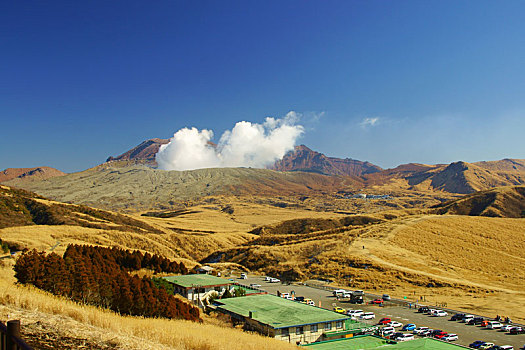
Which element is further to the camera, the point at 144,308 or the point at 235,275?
the point at 235,275

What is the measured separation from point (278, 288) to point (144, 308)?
3156 cm

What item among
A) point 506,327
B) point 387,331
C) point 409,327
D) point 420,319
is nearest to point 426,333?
point 409,327

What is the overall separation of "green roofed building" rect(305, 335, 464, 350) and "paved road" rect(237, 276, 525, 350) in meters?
9.73

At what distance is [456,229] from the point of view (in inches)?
3118

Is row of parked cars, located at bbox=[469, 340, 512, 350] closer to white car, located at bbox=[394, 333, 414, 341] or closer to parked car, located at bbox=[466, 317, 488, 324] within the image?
white car, located at bbox=[394, 333, 414, 341]

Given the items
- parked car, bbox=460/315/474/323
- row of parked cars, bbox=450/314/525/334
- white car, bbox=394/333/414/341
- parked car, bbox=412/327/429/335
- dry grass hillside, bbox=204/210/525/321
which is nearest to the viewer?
white car, bbox=394/333/414/341

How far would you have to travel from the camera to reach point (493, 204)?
115 metres

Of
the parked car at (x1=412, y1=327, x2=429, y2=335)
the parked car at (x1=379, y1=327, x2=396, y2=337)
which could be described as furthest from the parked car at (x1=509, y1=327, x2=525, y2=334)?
the parked car at (x1=379, y1=327, x2=396, y2=337)

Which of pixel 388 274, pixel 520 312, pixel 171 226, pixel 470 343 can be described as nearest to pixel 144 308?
pixel 470 343

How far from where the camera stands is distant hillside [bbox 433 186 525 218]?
11118 centimetres

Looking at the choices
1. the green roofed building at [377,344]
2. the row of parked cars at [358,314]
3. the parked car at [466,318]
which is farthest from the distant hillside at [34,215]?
the parked car at [466,318]

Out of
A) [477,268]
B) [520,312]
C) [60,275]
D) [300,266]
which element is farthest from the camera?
[300,266]

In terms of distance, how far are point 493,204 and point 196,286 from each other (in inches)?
4439

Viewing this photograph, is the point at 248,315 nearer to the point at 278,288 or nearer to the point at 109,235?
the point at 278,288
